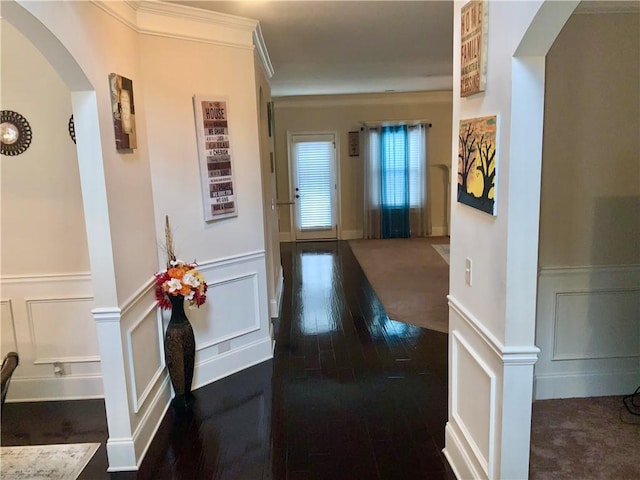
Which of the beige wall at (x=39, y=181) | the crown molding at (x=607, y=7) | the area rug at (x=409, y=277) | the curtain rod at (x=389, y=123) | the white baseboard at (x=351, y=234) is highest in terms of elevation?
the crown molding at (x=607, y=7)

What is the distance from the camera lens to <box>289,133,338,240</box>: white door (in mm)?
9125

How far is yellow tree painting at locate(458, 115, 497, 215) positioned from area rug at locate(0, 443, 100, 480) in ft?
8.02

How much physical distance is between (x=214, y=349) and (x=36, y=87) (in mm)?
2103

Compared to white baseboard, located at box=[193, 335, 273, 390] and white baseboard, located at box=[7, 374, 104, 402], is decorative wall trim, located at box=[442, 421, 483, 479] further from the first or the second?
white baseboard, located at box=[7, 374, 104, 402]

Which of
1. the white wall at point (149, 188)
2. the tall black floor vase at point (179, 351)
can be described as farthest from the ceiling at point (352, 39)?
the tall black floor vase at point (179, 351)

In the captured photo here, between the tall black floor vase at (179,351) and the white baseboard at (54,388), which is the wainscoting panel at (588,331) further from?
the white baseboard at (54,388)

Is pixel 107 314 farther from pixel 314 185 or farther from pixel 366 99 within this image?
pixel 366 99

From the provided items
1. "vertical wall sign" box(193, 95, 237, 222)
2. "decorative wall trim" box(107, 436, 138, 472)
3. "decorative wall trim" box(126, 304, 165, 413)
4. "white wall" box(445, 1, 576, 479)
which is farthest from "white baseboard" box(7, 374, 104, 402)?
"white wall" box(445, 1, 576, 479)

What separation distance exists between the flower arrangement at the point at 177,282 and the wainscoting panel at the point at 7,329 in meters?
1.02

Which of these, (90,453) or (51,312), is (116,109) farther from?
(90,453)

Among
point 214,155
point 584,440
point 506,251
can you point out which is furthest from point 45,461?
point 584,440

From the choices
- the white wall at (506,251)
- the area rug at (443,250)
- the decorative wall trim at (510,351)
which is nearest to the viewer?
the white wall at (506,251)

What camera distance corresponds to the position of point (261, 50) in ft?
13.7

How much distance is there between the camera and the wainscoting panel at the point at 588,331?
3.16 metres
